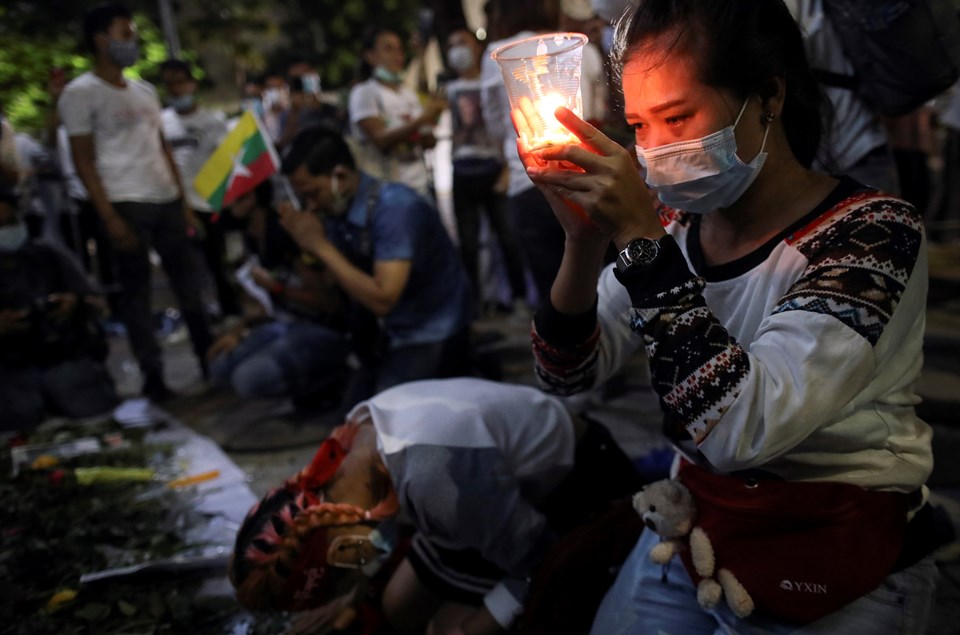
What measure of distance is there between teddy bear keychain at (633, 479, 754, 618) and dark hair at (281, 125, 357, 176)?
2431 millimetres

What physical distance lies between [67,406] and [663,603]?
4.26m

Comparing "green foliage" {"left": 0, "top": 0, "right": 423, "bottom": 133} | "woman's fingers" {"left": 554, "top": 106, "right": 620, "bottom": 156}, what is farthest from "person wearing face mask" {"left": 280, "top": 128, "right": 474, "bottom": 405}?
"green foliage" {"left": 0, "top": 0, "right": 423, "bottom": 133}

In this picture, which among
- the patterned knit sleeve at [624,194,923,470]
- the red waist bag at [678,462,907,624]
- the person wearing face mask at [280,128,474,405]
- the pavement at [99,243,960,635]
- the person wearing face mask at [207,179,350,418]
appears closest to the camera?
the patterned knit sleeve at [624,194,923,470]

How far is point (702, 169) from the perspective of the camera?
142 cm

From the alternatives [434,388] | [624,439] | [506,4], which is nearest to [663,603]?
[434,388]

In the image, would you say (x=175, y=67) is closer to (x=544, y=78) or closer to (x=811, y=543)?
(x=544, y=78)

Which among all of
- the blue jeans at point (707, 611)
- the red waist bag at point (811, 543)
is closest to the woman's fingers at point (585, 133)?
the red waist bag at point (811, 543)

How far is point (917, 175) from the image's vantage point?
4219 mm

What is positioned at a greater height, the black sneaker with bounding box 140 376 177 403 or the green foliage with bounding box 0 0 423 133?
the green foliage with bounding box 0 0 423 133

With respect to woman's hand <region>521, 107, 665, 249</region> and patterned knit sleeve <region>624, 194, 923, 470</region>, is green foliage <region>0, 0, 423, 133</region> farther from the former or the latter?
patterned knit sleeve <region>624, 194, 923, 470</region>

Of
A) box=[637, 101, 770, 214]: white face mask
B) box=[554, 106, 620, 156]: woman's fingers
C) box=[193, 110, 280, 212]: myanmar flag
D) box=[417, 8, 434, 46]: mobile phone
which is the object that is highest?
box=[417, 8, 434, 46]: mobile phone

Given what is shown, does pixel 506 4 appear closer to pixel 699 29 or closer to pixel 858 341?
pixel 699 29

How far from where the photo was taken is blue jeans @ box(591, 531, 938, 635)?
1515 mm

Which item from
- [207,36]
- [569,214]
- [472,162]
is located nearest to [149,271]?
[472,162]
